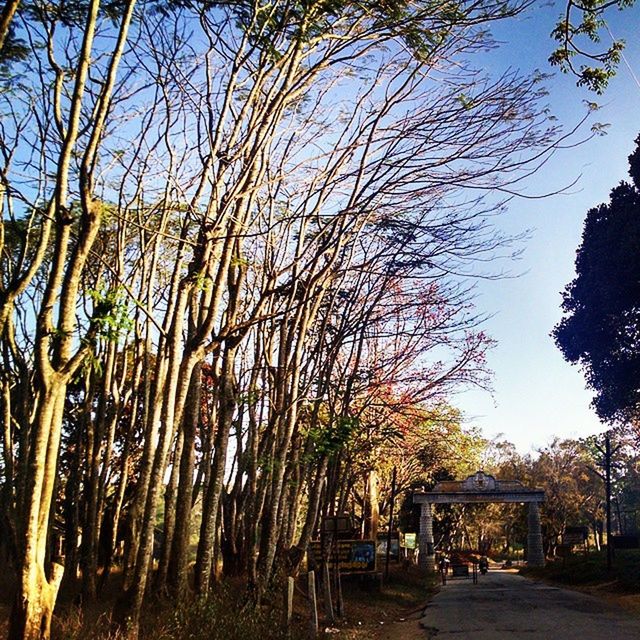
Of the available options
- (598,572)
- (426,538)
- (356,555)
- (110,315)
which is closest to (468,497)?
(426,538)

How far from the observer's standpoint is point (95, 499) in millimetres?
13961

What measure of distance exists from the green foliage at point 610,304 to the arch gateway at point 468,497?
50.3 feet

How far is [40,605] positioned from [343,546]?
13892mm

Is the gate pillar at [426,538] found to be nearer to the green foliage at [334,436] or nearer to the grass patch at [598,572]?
the grass patch at [598,572]

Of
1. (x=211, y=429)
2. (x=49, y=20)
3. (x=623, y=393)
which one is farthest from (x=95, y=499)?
(x=623, y=393)

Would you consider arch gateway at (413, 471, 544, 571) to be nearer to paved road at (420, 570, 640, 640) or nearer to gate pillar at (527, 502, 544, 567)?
gate pillar at (527, 502, 544, 567)

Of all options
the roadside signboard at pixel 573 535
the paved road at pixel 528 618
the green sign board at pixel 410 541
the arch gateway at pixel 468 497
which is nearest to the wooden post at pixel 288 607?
the paved road at pixel 528 618

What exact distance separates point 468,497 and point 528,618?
22.7 m

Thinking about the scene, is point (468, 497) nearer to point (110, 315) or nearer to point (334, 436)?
point (334, 436)

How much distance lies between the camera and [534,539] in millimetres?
39719

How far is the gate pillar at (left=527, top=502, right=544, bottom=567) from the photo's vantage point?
127 feet

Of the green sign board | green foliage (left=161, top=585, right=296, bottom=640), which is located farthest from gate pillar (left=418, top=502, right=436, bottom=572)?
green foliage (left=161, top=585, right=296, bottom=640)

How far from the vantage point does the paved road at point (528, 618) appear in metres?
12.6

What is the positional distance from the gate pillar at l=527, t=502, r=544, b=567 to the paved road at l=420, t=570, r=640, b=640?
16.4m
